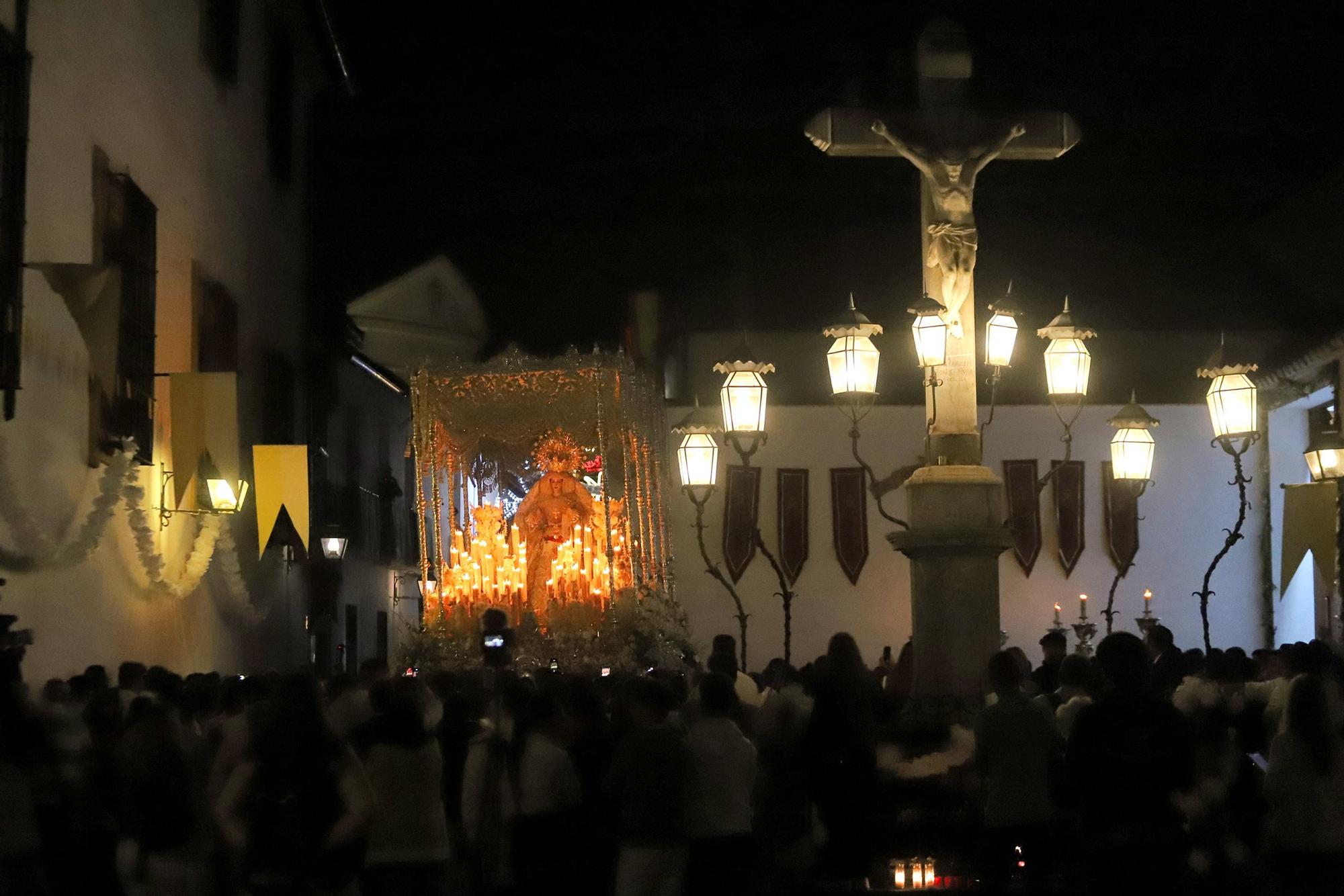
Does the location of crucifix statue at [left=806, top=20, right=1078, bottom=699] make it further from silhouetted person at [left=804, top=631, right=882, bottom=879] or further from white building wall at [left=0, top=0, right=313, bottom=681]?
white building wall at [left=0, top=0, right=313, bottom=681]

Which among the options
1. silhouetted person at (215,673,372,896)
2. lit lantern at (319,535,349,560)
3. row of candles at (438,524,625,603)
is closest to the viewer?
silhouetted person at (215,673,372,896)

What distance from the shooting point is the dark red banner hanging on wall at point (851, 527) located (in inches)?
942

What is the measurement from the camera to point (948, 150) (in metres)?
12.1

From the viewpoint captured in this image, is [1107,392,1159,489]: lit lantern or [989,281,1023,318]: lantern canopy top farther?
[1107,392,1159,489]: lit lantern

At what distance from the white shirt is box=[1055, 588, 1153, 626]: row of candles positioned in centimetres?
1432

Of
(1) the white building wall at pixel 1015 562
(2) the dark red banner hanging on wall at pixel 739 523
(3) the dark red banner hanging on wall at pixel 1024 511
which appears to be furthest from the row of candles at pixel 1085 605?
(2) the dark red banner hanging on wall at pixel 739 523

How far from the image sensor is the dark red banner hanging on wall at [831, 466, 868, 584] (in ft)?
78.5

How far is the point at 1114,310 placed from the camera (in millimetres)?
26203

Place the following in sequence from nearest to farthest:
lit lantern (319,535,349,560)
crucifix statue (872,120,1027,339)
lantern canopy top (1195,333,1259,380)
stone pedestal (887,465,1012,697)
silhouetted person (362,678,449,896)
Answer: silhouetted person (362,678,449,896)
stone pedestal (887,465,1012,697)
crucifix statue (872,120,1027,339)
lantern canopy top (1195,333,1259,380)
lit lantern (319,535,349,560)

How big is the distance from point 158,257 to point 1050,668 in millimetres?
9428

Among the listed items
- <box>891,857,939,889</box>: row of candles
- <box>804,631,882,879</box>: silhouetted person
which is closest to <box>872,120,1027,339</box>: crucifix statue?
<box>891,857,939,889</box>: row of candles

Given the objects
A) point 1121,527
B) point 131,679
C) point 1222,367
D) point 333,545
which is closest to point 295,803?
point 131,679

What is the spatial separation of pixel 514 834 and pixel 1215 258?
21.3 meters

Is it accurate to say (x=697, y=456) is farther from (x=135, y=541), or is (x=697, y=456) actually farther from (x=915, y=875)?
(x=915, y=875)
